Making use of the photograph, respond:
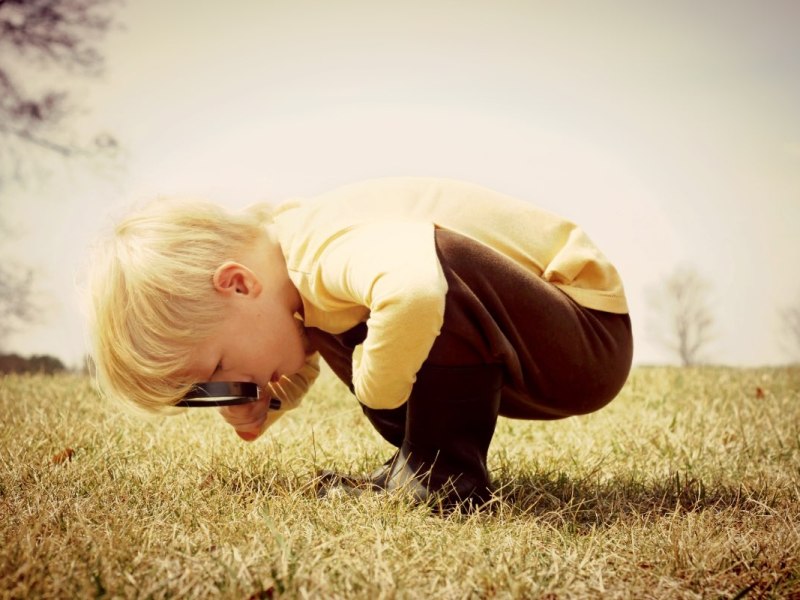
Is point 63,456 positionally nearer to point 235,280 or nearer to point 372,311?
point 235,280

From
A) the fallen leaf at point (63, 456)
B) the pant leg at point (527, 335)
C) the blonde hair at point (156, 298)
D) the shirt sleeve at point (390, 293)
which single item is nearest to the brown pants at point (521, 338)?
the pant leg at point (527, 335)

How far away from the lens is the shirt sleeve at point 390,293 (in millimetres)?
1576

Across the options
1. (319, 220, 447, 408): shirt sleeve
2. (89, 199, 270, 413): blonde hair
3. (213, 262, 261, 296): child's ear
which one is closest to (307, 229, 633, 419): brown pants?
(319, 220, 447, 408): shirt sleeve

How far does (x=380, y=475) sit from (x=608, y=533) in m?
0.61

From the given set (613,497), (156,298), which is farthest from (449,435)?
(156,298)

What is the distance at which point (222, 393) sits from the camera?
193 centimetres

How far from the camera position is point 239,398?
1934mm

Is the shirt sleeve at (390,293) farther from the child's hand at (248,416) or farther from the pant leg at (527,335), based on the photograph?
the child's hand at (248,416)

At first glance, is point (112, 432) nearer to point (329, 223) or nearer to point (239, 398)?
point (239, 398)

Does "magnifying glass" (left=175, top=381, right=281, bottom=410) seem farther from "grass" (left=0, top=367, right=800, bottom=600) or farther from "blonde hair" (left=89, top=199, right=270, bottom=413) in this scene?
"grass" (left=0, top=367, right=800, bottom=600)

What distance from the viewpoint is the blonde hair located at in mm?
1873

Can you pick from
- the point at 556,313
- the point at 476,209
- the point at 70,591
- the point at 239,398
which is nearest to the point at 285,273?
the point at 239,398

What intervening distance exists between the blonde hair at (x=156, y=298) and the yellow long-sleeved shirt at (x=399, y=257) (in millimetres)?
209

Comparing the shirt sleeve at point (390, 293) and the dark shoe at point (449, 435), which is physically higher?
the shirt sleeve at point (390, 293)
